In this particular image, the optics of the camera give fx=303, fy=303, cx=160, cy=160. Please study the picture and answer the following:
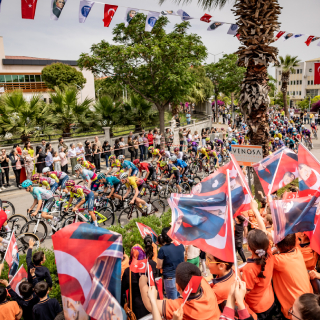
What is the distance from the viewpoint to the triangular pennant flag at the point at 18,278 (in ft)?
14.5

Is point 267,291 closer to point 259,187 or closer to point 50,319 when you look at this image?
point 50,319

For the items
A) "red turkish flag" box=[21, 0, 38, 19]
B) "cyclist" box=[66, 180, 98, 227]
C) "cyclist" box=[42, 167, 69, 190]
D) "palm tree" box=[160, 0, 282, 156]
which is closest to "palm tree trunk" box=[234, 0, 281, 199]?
"palm tree" box=[160, 0, 282, 156]

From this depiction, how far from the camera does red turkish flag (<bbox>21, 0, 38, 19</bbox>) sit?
27.3 feet

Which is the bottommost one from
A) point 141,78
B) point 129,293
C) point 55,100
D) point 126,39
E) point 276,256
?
point 129,293

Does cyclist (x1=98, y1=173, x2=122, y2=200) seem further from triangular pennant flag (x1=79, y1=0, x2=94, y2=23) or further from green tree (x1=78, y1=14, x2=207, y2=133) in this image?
green tree (x1=78, y1=14, x2=207, y2=133)

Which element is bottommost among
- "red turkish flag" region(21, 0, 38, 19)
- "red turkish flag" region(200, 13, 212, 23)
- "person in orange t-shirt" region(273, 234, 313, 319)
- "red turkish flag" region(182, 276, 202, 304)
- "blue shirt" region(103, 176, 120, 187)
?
"blue shirt" region(103, 176, 120, 187)

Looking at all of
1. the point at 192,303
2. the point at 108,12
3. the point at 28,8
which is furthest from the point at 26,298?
the point at 108,12

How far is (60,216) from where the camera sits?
8.41m

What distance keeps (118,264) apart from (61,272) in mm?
599

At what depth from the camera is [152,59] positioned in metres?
19.8

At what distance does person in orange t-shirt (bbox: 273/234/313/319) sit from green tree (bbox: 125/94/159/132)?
60.4 feet

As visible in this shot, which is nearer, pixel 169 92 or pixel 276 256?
pixel 276 256

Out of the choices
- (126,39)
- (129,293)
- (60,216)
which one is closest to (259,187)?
(60,216)

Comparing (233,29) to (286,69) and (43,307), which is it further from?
(286,69)
